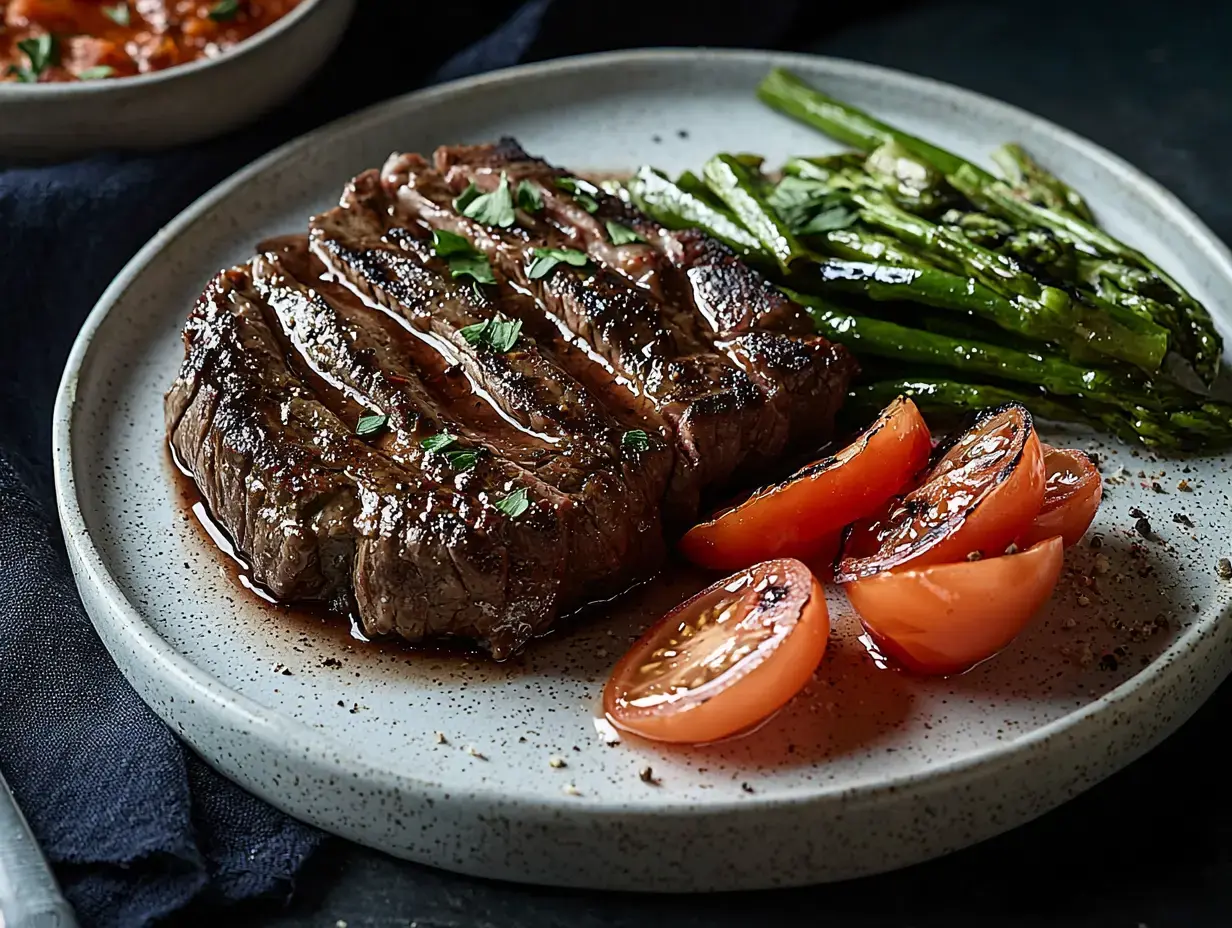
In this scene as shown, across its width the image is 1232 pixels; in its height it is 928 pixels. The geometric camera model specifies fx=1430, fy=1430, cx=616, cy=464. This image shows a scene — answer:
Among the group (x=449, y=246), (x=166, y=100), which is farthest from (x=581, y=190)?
(x=166, y=100)

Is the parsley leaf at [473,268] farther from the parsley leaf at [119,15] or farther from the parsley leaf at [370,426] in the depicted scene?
the parsley leaf at [119,15]

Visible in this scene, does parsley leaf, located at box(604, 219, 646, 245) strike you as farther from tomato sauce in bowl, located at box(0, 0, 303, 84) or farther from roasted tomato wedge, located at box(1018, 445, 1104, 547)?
tomato sauce in bowl, located at box(0, 0, 303, 84)

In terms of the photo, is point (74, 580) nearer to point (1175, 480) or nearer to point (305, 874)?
point (305, 874)

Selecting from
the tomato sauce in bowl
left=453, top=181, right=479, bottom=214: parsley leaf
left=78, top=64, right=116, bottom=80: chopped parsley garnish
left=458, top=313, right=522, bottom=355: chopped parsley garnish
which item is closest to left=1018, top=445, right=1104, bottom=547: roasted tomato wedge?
left=458, top=313, right=522, bottom=355: chopped parsley garnish

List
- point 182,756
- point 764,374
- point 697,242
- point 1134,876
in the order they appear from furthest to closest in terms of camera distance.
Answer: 1. point 697,242
2. point 764,374
3. point 182,756
4. point 1134,876

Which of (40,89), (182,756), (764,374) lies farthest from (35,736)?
(40,89)

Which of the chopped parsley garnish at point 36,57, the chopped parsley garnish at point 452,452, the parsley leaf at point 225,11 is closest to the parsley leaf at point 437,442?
the chopped parsley garnish at point 452,452

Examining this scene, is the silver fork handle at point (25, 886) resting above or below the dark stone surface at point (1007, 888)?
below
